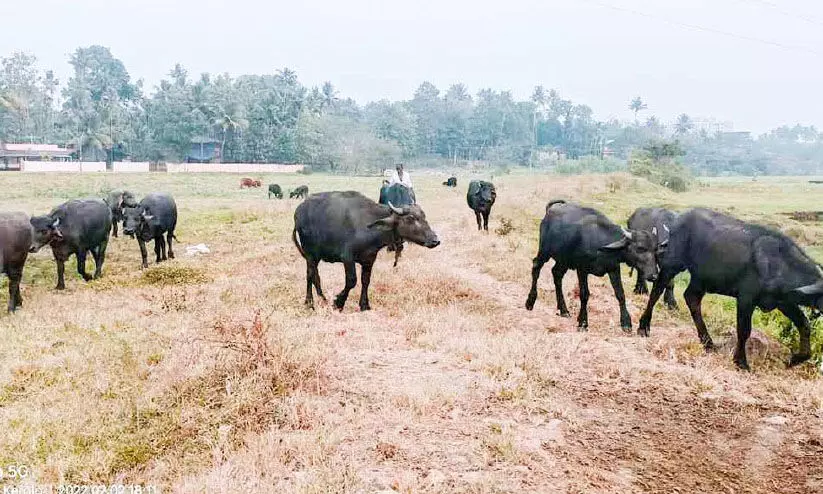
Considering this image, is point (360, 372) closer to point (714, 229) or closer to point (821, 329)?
point (714, 229)

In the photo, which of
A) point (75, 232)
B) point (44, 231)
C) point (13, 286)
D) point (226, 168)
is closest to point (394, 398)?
point (13, 286)

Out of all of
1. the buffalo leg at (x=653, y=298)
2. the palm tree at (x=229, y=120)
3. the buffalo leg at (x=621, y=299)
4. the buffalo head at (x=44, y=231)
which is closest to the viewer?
the buffalo leg at (x=653, y=298)

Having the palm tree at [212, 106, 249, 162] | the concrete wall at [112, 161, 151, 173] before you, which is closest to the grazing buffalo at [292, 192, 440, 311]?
the concrete wall at [112, 161, 151, 173]

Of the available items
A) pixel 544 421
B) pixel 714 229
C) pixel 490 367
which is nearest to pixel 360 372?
pixel 490 367

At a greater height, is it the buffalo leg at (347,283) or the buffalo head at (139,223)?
the buffalo head at (139,223)

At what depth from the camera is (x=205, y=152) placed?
73.4 metres

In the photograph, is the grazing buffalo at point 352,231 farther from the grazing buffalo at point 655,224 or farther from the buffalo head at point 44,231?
the buffalo head at point 44,231

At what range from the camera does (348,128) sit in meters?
74.5

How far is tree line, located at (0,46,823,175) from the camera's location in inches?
2638

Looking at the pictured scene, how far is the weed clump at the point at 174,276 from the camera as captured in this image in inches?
451

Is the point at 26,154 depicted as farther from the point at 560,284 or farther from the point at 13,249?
the point at 560,284

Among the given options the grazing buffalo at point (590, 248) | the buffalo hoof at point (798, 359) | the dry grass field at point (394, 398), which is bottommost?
Result: the dry grass field at point (394, 398)

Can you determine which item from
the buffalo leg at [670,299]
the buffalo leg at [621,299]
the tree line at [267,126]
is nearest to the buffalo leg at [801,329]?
the buffalo leg at [621,299]

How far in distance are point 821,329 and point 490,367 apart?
4823 millimetres
